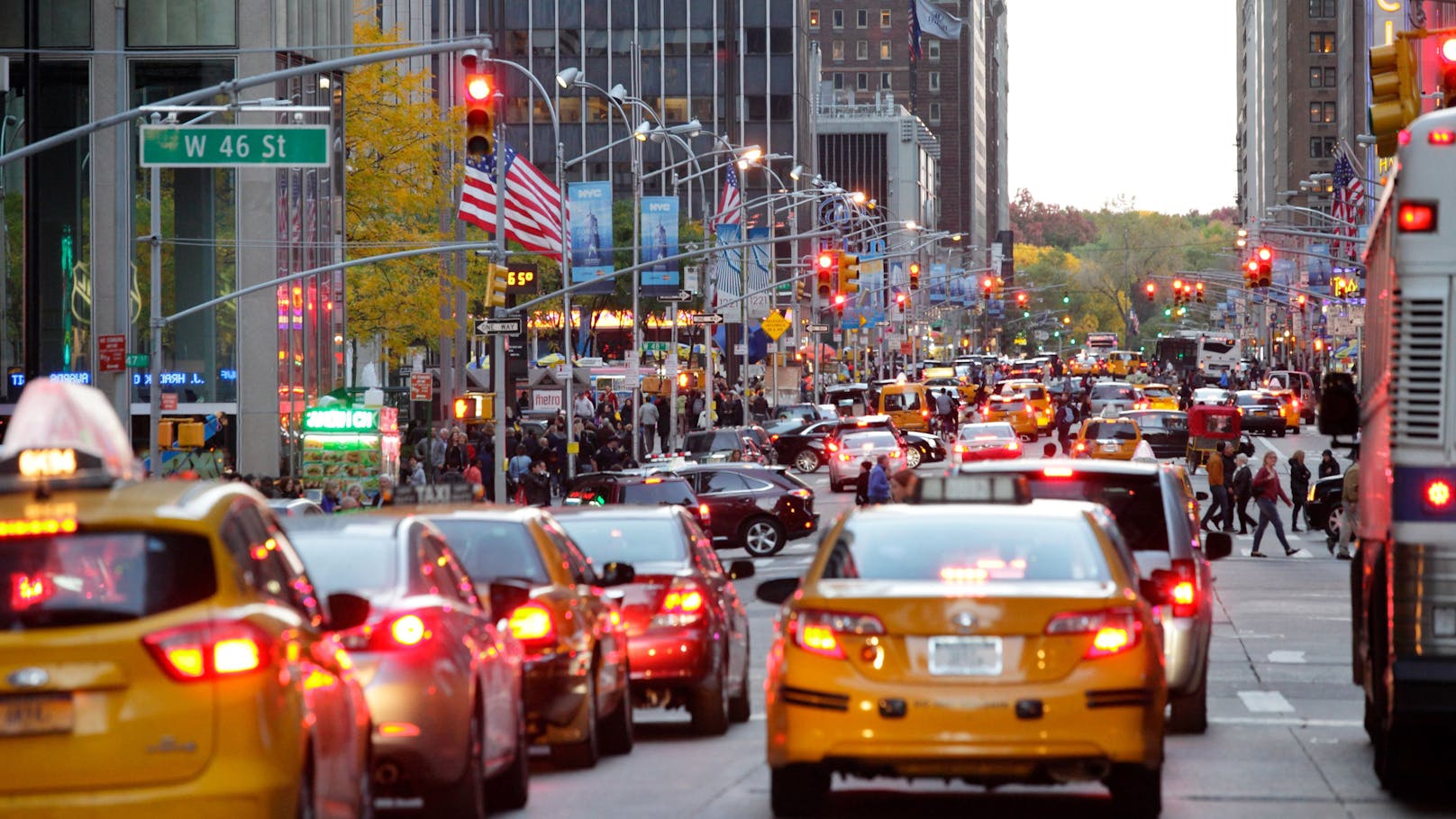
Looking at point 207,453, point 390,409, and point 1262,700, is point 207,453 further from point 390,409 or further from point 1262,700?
point 1262,700

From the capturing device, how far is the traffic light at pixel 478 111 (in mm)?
24281

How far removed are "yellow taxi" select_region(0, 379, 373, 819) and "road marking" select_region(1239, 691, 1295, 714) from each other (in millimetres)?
10386

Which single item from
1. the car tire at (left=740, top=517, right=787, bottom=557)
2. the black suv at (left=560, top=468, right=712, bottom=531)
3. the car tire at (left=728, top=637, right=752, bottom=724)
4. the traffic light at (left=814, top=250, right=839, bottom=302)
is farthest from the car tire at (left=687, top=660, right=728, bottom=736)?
the traffic light at (left=814, top=250, right=839, bottom=302)

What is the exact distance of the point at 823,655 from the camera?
10.5 meters

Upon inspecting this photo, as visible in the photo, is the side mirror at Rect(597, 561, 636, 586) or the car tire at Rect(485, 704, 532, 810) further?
the side mirror at Rect(597, 561, 636, 586)

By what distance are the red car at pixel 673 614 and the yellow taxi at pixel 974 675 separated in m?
4.28

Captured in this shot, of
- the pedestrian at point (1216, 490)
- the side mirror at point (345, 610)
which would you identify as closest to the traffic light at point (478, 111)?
the side mirror at point (345, 610)

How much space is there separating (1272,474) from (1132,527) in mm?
22328

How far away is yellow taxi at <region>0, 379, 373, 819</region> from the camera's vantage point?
7.42 meters

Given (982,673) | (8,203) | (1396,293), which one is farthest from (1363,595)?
(8,203)

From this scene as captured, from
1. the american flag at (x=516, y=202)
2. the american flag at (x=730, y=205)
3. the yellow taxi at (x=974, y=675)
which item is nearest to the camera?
the yellow taxi at (x=974, y=675)

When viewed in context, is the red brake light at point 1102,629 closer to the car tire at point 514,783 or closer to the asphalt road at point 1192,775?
the asphalt road at point 1192,775

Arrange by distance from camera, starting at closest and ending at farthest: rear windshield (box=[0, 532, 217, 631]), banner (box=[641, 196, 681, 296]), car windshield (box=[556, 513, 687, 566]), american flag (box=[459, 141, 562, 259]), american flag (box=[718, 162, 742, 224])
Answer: rear windshield (box=[0, 532, 217, 631])
car windshield (box=[556, 513, 687, 566])
american flag (box=[459, 141, 562, 259])
banner (box=[641, 196, 681, 296])
american flag (box=[718, 162, 742, 224])

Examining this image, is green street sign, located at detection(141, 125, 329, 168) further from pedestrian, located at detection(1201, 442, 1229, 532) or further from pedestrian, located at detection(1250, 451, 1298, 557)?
pedestrian, located at detection(1201, 442, 1229, 532)
